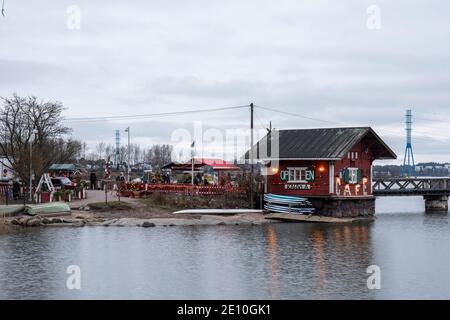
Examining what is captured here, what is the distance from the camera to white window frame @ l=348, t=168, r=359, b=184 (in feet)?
165

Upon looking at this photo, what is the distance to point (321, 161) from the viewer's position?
4888cm

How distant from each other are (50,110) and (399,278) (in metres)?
45.9

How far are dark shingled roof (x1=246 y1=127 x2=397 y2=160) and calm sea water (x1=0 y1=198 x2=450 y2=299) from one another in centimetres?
897

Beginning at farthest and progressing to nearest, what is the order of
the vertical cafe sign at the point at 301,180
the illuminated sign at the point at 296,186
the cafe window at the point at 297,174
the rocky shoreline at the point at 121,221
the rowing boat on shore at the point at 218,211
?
the cafe window at the point at 297,174 → the illuminated sign at the point at 296,186 → the vertical cafe sign at the point at 301,180 → the rowing boat on shore at the point at 218,211 → the rocky shoreline at the point at 121,221

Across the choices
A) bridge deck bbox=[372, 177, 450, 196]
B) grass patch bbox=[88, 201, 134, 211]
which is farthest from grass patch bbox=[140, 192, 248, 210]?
bridge deck bbox=[372, 177, 450, 196]

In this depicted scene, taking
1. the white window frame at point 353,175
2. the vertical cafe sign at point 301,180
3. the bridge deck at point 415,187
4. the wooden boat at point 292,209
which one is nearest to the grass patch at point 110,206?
the wooden boat at point 292,209

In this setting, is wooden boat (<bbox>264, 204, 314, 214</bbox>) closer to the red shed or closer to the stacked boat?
the stacked boat

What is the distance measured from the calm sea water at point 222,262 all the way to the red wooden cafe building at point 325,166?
8179 millimetres

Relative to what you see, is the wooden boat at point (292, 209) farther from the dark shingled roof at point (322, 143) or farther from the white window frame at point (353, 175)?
the white window frame at point (353, 175)

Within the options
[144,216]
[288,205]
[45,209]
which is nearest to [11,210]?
[45,209]

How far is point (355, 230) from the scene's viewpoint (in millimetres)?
41438

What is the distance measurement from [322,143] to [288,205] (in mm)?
5668

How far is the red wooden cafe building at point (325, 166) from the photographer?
4872 centimetres

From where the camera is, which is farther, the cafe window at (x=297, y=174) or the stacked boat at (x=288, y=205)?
the cafe window at (x=297, y=174)
